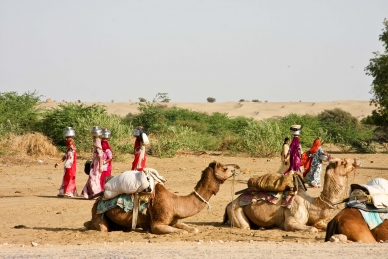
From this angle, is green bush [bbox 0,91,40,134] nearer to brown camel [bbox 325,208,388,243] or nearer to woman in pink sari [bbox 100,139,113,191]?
woman in pink sari [bbox 100,139,113,191]

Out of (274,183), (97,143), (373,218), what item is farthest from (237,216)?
(97,143)

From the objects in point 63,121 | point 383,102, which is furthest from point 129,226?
point 383,102

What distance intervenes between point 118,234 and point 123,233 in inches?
3.9

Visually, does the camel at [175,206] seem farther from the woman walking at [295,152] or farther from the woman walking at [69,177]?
the woman walking at [69,177]

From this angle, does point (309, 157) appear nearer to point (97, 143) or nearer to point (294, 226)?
point (97, 143)

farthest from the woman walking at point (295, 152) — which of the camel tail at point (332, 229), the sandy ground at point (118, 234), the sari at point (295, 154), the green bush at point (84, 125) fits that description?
the green bush at point (84, 125)

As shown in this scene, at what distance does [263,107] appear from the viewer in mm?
80688

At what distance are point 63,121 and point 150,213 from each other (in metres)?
17.6

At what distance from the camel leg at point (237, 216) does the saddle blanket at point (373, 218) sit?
262cm

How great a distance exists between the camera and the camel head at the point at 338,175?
11352 mm

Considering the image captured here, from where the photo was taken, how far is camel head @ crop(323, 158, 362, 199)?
11.4 metres

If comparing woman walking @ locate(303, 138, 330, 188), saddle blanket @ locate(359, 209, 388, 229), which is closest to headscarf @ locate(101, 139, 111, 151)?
woman walking @ locate(303, 138, 330, 188)

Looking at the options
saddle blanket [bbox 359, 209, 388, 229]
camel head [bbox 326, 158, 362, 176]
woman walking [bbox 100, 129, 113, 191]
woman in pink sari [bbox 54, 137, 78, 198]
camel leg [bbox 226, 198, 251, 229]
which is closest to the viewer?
saddle blanket [bbox 359, 209, 388, 229]

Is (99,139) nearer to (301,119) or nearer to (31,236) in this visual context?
(31,236)
